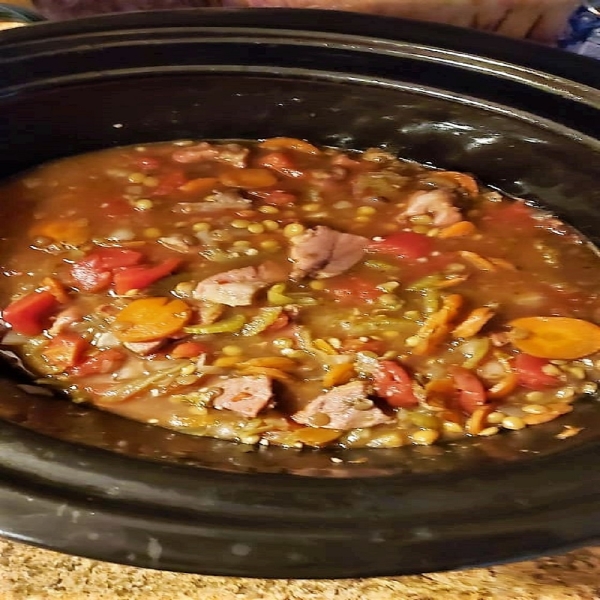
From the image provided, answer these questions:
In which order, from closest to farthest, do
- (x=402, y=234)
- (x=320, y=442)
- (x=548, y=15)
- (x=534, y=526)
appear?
(x=534, y=526) → (x=320, y=442) → (x=402, y=234) → (x=548, y=15)

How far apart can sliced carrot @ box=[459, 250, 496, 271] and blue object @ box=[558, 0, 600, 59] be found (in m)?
0.95

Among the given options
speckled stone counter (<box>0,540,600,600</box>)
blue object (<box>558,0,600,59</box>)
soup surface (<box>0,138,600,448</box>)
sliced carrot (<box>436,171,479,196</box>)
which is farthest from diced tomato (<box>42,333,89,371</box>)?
blue object (<box>558,0,600,59</box>)

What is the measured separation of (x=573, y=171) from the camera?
1.86m

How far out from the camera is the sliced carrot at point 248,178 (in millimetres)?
1975

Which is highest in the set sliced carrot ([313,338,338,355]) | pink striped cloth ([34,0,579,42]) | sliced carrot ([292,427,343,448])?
pink striped cloth ([34,0,579,42])

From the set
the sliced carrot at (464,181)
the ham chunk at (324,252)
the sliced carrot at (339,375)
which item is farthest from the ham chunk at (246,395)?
the sliced carrot at (464,181)

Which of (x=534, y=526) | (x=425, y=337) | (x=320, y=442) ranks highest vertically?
(x=534, y=526)

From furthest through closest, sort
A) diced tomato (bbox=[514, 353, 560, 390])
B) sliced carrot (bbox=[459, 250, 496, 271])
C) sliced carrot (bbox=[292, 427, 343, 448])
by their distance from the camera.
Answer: sliced carrot (bbox=[459, 250, 496, 271]) → diced tomato (bbox=[514, 353, 560, 390]) → sliced carrot (bbox=[292, 427, 343, 448])

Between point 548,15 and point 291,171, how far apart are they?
933 mm

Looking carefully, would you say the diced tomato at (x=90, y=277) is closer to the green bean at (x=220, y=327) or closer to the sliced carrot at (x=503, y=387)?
the green bean at (x=220, y=327)

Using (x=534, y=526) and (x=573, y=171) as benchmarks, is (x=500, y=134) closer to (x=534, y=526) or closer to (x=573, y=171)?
(x=573, y=171)

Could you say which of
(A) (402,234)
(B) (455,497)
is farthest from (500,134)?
(B) (455,497)

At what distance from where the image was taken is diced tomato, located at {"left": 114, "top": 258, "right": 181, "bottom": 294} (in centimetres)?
166

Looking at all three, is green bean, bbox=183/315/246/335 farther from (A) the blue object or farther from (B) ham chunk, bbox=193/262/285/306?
(A) the blue object
